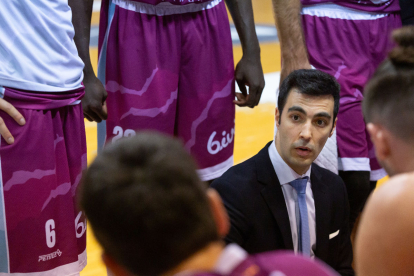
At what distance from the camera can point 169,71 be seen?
8.36ft

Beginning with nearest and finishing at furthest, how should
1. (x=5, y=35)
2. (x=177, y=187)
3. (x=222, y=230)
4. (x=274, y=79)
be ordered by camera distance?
(x=177, y=187) < (x=222, y=230) < (x=5, y=35) < (x=274, y=79)

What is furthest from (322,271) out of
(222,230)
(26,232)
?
(26,232)

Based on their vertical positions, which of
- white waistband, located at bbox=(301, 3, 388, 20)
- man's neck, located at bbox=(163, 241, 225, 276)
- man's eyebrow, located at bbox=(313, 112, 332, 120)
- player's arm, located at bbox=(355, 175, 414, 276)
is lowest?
man's eyebrow, located at bbox=(313, 112, 332, 120)

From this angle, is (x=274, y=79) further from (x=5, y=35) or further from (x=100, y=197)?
(x=100, y=197)

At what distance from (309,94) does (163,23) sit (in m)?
0.73

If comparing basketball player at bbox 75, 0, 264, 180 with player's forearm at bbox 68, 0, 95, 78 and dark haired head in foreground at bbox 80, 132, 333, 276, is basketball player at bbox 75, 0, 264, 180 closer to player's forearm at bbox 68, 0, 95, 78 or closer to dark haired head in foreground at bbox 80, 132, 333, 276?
player's forearm at bbox 68, 0, 95, 78

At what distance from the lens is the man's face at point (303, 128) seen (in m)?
2.32

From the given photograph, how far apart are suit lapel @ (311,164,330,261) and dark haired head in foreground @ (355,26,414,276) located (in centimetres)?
90

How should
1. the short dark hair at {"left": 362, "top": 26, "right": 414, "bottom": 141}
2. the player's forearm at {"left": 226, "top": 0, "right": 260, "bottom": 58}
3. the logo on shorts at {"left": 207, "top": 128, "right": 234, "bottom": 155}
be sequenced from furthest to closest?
the player's forearm at {"left": 226, "top": 0, "right": 260, "bottom": 58} → the logo on shorts at {"left": 207, "top": 128, "right": 234, "bottom": 155} → the short dark hair at {"left": 362, "top": 26, "right": 414, "bottom": 141}

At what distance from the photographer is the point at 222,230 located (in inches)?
41.0

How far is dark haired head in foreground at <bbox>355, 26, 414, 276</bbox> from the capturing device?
1213 millimetres

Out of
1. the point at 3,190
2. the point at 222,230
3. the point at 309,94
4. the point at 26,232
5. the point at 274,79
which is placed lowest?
the point at 274,79

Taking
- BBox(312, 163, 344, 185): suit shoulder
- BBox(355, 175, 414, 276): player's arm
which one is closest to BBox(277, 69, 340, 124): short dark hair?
BBox(312, 163, 344, 185): suit shoulder

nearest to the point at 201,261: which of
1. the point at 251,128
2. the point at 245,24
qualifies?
the point at 245,24
